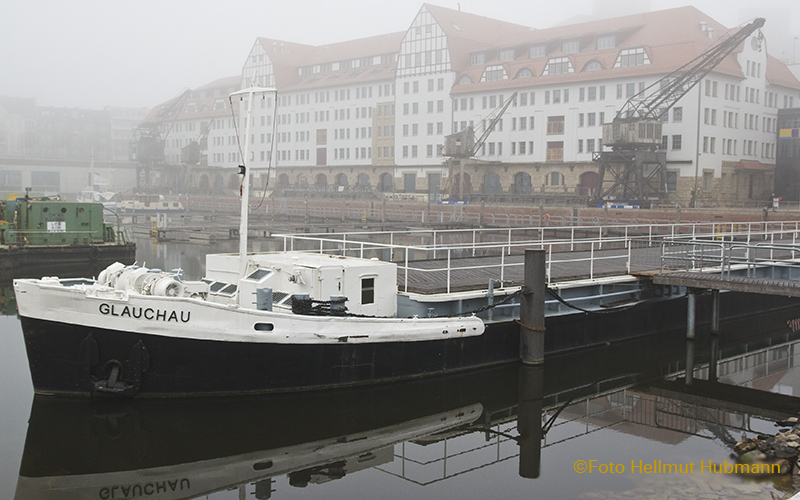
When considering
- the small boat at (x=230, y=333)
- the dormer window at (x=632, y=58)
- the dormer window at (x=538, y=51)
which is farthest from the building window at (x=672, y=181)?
the small boat at (x=230, y=333)

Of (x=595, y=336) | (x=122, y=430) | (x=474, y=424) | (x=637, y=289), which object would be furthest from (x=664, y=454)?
(x=122, y=430)

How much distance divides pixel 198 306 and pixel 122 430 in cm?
270

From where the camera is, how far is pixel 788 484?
39.2 feet

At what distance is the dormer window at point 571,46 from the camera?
76.8m

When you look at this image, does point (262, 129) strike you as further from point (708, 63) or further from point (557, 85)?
point (708, 63)

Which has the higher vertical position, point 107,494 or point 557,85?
point 557,85

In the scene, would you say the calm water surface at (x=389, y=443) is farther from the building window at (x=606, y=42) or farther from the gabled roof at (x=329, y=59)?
the gabled roof at (x=329, y=59)

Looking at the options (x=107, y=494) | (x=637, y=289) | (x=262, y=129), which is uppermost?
(x=262, y=129)

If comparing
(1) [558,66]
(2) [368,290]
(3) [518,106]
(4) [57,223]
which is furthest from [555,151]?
(2) [368,290]

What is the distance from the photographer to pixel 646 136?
6378 centimetres

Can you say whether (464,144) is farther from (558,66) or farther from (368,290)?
(368,290)

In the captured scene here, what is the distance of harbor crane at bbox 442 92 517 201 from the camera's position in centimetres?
7688

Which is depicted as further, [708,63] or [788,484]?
[708,63]

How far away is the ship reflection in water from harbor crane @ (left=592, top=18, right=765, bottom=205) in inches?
1916
